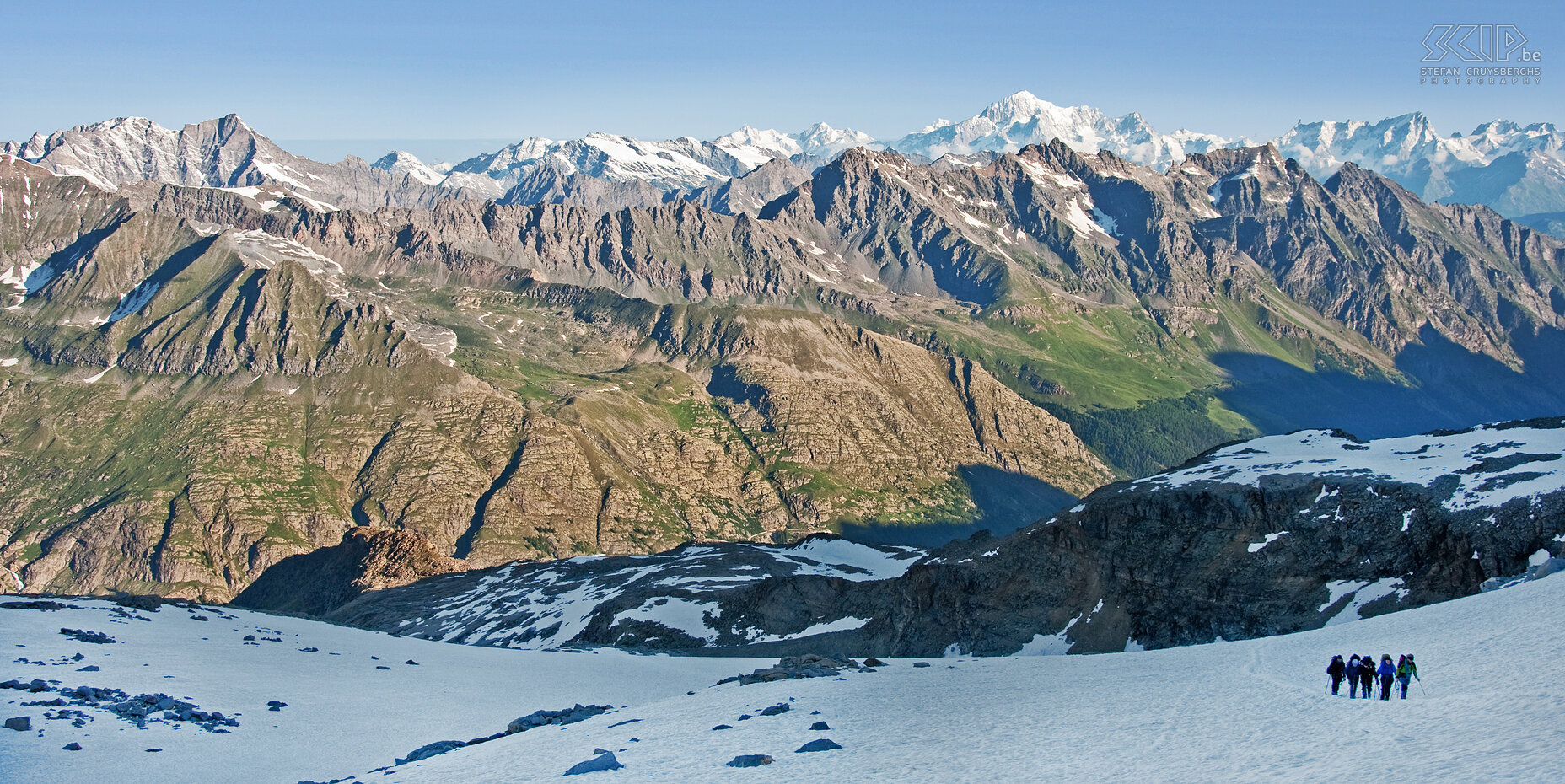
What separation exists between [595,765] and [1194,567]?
77.7 m

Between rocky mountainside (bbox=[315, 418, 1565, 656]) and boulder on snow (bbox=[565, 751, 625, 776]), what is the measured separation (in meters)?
69.2

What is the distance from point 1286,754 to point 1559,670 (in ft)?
43.7

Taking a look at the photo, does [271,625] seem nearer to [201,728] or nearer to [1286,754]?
[201,728]

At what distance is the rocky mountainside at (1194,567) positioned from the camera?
3447 inches

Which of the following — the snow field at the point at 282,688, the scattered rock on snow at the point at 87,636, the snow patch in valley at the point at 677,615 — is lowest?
the snow patch in valley at the point at 677,615

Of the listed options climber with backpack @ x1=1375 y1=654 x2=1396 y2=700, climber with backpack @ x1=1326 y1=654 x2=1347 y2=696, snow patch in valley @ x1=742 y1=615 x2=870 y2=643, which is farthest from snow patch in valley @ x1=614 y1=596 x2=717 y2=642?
climber with backpack @ x1=1375 y1=654 x2=1396 y2=700

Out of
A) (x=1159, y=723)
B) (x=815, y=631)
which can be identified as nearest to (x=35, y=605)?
(x=815, y=631)

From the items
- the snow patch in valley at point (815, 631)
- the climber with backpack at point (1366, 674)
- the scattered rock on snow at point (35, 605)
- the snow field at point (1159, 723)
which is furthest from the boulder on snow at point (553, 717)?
the snow patch in valley at point (815, 631)

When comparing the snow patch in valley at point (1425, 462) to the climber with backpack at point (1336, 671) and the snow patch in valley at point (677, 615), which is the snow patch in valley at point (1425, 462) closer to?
the climber with backpack at point (1336, 671)

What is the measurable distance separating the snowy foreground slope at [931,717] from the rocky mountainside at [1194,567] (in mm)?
28331

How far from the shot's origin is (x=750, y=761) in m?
39.9

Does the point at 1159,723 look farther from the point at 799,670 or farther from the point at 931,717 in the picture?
the point at 799,670

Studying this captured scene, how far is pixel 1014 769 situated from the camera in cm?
3603

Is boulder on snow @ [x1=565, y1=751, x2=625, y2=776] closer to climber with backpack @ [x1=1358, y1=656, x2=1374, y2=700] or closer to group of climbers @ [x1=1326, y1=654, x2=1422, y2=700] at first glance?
group of climbers @ [x1=1326, y1=654, x2=1422, y2=700]
